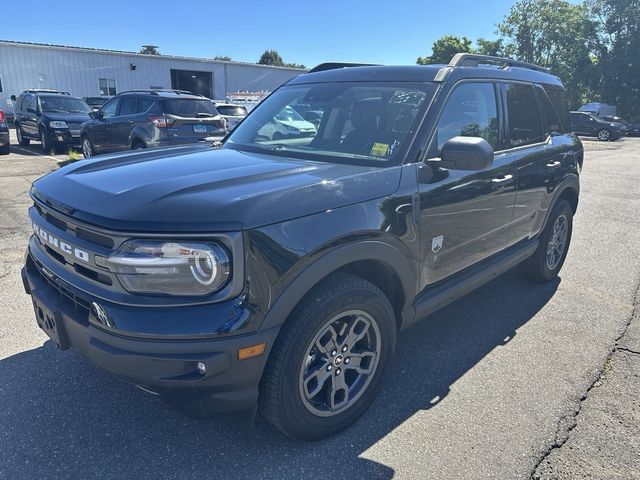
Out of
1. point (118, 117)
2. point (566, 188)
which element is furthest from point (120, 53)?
point (566, 188)

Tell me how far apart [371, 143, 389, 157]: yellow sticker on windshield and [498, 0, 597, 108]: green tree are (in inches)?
1810

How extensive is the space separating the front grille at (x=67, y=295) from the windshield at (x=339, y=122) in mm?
1477

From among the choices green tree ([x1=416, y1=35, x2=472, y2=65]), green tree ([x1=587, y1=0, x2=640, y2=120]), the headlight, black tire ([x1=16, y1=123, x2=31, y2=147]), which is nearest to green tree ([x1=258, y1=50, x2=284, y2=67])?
green tree ([x1=416, y1=35, x2=472, y2=65])

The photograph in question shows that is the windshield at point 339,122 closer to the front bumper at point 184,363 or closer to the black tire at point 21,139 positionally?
the front bumper at point 184,363

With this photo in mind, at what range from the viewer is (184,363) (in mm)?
2014

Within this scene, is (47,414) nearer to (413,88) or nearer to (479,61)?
(413,88)

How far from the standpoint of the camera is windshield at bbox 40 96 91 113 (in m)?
14.5

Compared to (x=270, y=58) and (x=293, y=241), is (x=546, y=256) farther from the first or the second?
(x=270, y=58)

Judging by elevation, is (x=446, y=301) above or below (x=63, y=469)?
above

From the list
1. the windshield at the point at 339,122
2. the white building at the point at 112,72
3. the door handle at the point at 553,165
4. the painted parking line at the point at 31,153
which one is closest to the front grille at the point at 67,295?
the windshield at the point at 339,122

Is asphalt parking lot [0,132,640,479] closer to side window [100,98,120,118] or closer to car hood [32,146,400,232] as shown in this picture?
car hood [32,146,400,232]

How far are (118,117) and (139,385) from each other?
10.1 metres

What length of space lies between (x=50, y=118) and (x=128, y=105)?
4.45m

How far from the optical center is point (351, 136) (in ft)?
10.3
